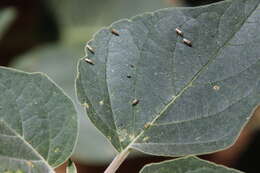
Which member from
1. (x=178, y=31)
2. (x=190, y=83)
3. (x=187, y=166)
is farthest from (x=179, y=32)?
(x=187, y=166)

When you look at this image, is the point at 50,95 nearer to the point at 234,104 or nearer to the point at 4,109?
the point at 4,109

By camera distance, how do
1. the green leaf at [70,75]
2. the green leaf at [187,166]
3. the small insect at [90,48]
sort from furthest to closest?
the green leaf at [70,75] < the small insect at [90,48] < the green leaf at [187,166]

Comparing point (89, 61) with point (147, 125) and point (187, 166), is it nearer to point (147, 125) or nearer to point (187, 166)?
point (147, 125)

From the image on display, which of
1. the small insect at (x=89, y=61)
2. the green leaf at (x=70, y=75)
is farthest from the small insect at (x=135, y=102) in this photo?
the green leaf at (x=70, y=75)

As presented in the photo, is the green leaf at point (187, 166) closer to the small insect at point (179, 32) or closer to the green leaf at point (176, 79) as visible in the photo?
the green leaf at point (176, 79)

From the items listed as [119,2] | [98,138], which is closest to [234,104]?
[98,138]

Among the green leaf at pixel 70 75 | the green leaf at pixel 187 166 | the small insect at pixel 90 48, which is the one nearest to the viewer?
the green leaf at pixel 187 166
